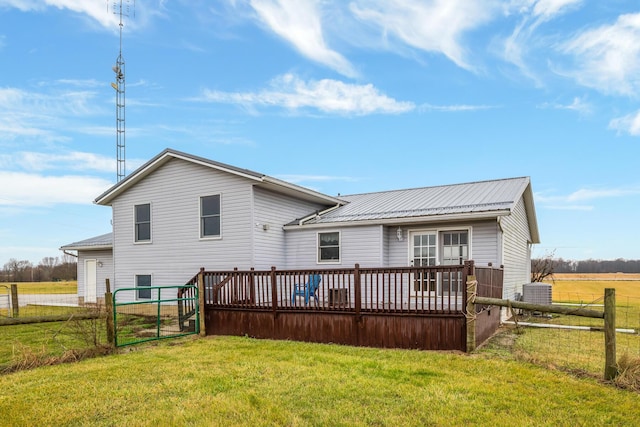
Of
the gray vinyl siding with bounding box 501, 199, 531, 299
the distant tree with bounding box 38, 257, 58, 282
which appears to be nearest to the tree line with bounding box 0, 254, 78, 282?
the distant tree with bounding box 38, 257, 58, 282

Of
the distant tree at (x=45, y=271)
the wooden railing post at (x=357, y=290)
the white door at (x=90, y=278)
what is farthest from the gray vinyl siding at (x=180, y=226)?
the distant tree at (x=45, y=271)

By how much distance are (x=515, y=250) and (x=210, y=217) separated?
9540 millimetres

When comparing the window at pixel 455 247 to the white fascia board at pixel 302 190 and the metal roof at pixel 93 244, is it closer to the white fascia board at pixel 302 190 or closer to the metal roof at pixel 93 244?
the white fascia board at pixel 302 190

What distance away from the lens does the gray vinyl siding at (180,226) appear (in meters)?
12.7

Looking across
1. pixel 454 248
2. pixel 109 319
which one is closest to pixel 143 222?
pixel 109 319

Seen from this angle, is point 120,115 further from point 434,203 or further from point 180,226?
point 434,203

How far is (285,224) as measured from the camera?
13.7m

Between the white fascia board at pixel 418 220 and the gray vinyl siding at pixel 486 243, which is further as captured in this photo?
the gray vinyl siding at pixel 486 243

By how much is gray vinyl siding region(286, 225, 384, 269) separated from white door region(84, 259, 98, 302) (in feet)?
34.9

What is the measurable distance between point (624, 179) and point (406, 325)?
1554 cm

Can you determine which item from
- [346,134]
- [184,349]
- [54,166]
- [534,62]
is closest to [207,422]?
[184,349]

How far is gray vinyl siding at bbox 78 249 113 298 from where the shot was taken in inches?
738

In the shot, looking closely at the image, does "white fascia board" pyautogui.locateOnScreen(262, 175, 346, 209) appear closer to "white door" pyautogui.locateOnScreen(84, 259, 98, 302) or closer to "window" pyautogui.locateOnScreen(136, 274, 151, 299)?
"window" pyautogui.locateOnScreen(136, 274, 151, 299)

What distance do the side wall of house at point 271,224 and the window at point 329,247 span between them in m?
1.25
